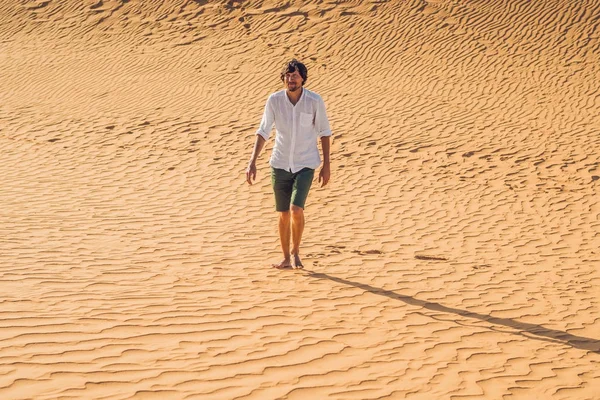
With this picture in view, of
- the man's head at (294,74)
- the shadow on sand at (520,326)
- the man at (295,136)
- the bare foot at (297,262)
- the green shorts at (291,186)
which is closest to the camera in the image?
the shadow on sand at (520,326)

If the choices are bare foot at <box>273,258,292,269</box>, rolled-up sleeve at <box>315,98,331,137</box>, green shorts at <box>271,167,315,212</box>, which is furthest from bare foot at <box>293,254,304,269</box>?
rolled-up sleeve at <box>315,98,331,137</box>

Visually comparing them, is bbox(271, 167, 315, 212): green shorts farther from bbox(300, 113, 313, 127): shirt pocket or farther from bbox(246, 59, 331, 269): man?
bbox(300, 113, 313, 127): shirt pocket

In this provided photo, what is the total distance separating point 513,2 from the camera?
2309 centimetres

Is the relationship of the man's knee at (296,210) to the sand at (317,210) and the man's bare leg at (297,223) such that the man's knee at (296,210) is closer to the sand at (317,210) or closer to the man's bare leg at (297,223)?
the man's bare leg at (297,223)

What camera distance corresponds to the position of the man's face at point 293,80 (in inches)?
218

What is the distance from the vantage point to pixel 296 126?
18.8ft

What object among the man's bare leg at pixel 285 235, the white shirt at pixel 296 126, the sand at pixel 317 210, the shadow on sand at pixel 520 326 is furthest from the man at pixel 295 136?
the shadow on sand at pixel 520 326

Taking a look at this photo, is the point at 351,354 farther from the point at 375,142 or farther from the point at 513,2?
the point at 513,2

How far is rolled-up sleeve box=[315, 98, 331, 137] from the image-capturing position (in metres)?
5.73

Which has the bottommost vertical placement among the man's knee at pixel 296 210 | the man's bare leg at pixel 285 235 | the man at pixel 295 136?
A: the man's bare leg at pixel 285 235

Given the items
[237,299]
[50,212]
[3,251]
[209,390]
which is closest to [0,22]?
[50,212]

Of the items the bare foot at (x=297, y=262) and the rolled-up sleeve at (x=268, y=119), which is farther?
the bare foot at (x=297, y=262)

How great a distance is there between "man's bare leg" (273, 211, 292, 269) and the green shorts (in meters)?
0.07

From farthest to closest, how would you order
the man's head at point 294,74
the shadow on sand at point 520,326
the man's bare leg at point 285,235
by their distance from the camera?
the man's bare leg at point 285,235 → the man's head at point 294,74 → the shadow on sand at point 520,326
